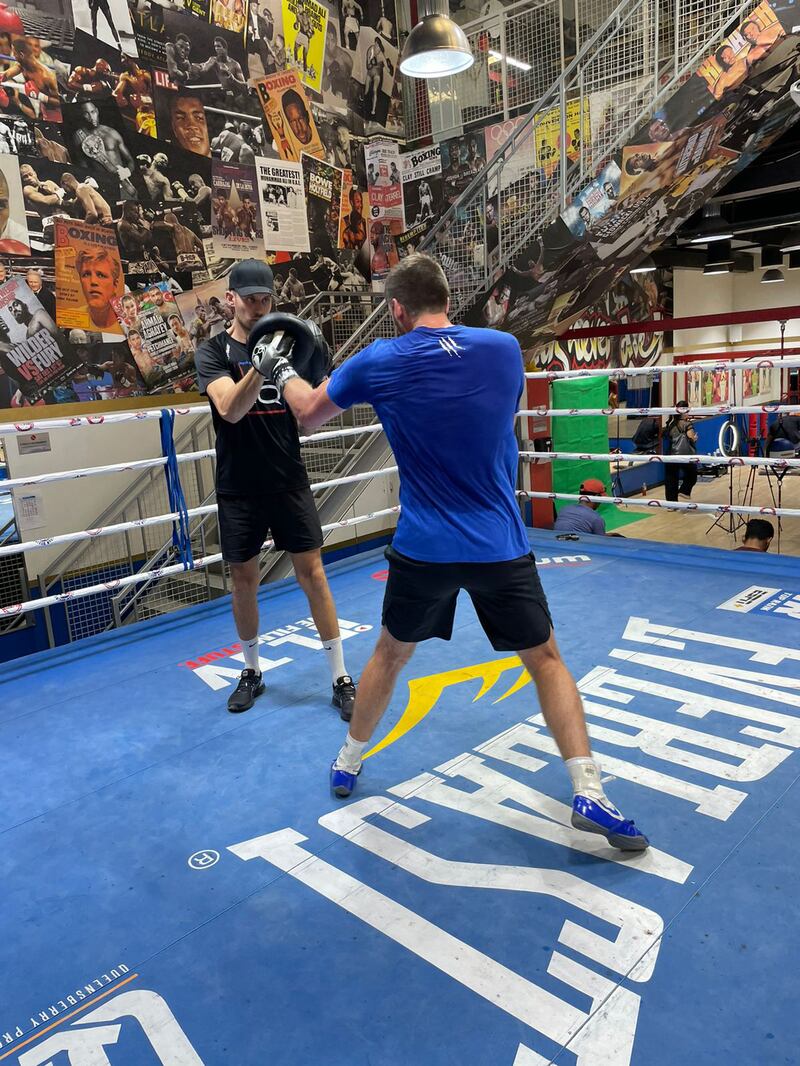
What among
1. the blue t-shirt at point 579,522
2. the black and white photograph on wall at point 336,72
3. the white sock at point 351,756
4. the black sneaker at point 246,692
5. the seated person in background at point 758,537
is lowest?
the seated person in background at point 758,537

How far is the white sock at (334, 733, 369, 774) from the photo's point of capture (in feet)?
6.22

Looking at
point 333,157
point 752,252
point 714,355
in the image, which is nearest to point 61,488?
point 333,157

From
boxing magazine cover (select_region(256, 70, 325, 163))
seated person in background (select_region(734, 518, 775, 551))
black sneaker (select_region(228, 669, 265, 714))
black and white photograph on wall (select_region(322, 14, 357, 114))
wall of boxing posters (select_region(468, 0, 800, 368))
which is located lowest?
seated person in background (select_region(734, 518, 775, 551))

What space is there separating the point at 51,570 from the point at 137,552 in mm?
565

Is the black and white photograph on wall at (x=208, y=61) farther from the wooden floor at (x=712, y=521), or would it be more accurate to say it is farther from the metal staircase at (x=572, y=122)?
the wooden floor at (x=712, y=521)

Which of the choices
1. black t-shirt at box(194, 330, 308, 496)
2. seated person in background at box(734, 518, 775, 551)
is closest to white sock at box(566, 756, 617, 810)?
black t-shirt at box(194, 330, 308, 496)

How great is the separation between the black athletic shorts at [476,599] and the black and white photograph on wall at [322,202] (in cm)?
538

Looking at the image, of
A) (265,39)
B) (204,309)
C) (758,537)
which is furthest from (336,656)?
(265,39)

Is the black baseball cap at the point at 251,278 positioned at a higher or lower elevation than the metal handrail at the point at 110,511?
higher

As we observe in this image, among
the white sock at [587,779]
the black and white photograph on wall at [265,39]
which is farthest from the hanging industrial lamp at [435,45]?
the white sock at [587,779]

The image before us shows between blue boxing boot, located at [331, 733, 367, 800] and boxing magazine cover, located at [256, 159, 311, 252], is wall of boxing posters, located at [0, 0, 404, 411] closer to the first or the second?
boxing magazine cover, located at [256, 159, 311, 252]

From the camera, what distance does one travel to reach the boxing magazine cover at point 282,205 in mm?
5953

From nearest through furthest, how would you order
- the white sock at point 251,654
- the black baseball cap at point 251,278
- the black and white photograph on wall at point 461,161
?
the black baseball cap at point 251,278 < the white sock at point 251,654 < the black and white photograph on wall at point 461,161

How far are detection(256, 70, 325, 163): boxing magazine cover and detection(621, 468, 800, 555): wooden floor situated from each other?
4.57 metres
